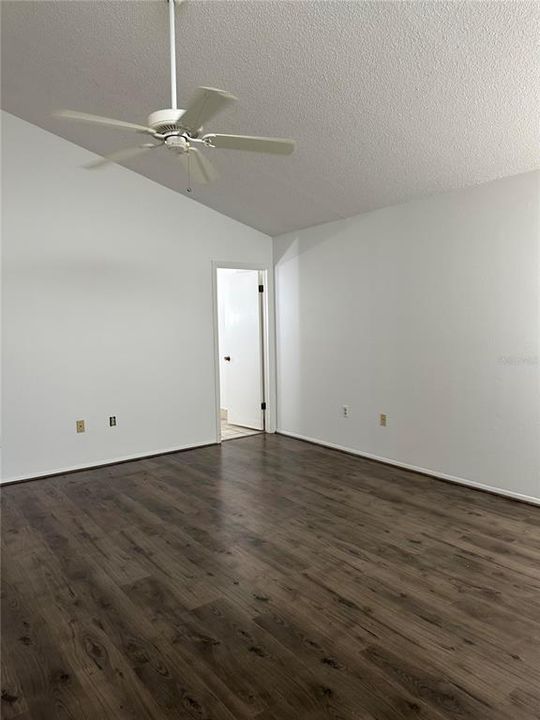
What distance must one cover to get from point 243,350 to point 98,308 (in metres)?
2.15

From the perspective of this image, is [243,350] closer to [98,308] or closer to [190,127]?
[98,308]

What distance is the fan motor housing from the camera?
204cm

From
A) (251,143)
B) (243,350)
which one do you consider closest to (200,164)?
(251,143)

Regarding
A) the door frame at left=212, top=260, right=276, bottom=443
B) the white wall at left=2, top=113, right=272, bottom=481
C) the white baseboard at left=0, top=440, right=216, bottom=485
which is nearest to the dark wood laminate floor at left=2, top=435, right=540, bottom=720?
the white baseboard at left=0, top=440, right=216, bottom=485

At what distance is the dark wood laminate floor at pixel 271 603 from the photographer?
5.98 feet

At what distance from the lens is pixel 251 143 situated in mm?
2207

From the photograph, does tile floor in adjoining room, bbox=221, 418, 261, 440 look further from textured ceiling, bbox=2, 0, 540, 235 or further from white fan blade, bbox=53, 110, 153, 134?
white fan blade, bbox=53, 110, 153, 134

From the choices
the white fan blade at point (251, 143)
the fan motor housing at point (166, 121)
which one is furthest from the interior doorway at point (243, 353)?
the fan motor housing at point (166, 121)

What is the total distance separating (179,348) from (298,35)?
10.8 feet

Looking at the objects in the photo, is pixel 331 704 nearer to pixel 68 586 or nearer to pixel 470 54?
pixel 68 586

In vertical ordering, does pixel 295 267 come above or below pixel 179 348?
above

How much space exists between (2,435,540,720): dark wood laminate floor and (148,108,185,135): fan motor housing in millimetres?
2213

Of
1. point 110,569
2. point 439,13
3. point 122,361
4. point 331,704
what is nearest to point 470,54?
point 439,13

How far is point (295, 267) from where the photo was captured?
18.6ft
